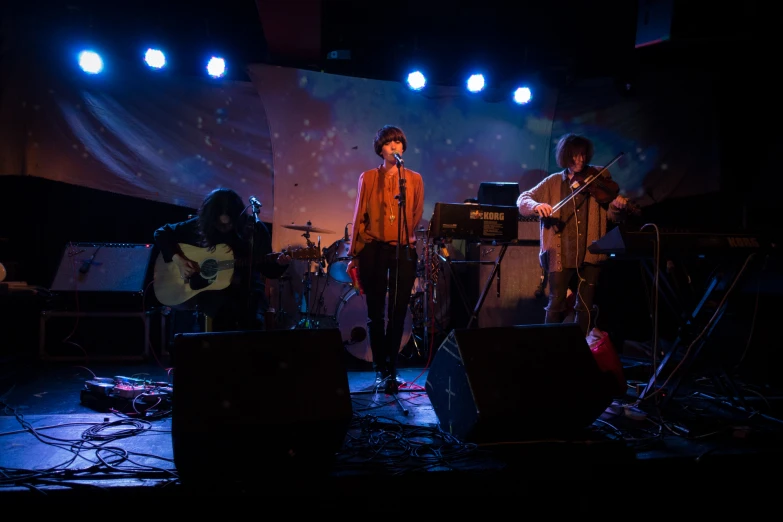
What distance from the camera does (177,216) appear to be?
5973 mm

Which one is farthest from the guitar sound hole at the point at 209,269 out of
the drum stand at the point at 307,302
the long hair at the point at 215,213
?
the drum stand at the point at 307,302

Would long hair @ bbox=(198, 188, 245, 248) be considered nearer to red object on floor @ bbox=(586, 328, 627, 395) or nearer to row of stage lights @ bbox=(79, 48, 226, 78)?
→ row of stage lights @ bbox=(79, 48, 226, 78)

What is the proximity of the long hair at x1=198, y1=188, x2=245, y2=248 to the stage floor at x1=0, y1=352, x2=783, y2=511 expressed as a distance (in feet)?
5.54

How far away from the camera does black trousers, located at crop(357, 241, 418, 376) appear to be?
3.72m

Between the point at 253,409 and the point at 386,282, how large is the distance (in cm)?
192

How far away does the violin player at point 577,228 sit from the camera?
3.62m

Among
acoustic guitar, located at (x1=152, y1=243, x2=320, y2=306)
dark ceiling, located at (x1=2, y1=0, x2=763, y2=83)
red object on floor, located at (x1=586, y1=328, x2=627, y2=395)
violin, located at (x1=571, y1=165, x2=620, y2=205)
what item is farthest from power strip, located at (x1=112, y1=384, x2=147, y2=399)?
dark ceiling, located at (x1=2, y1=0, x2=763, y2=83)

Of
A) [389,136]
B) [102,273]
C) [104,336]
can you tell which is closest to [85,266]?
[102,273]

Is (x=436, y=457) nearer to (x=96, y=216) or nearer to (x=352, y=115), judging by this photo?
(x=352, y=115)

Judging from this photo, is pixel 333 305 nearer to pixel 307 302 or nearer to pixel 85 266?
pixel 307 302

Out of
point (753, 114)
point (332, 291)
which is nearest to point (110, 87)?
point (332, 291)

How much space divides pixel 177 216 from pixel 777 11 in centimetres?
682

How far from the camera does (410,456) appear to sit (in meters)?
2.30

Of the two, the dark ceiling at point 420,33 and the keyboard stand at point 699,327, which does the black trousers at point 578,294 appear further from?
the dark ceiling at point 420,33
